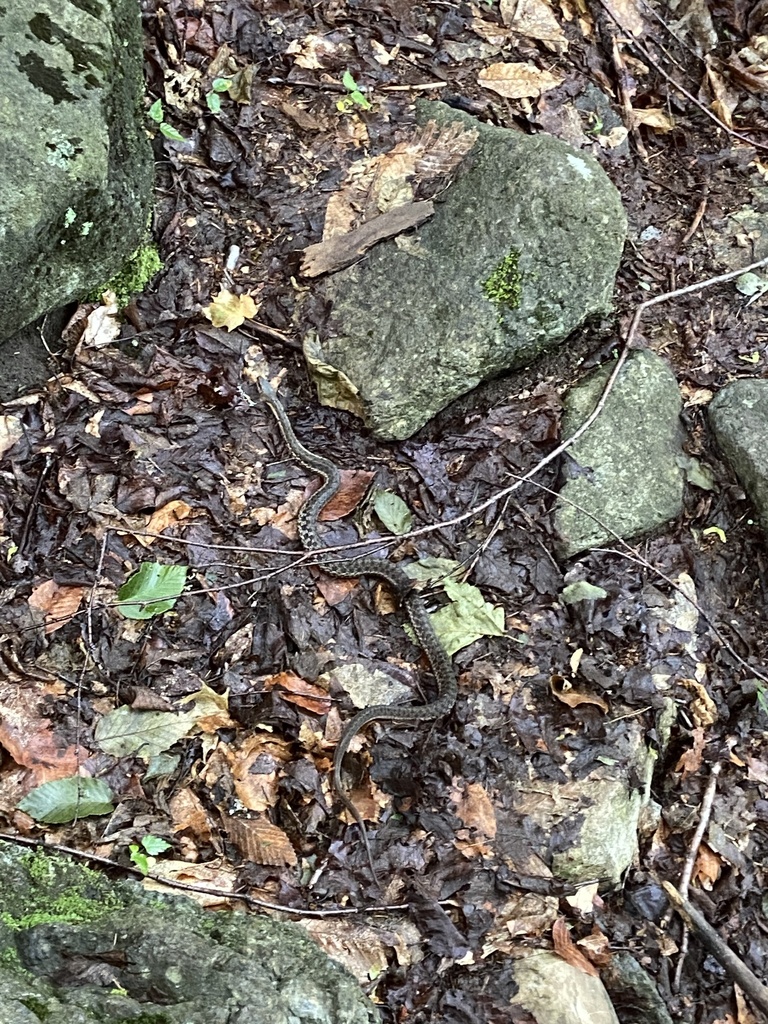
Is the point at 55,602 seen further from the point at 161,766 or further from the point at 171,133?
the point at 171,133

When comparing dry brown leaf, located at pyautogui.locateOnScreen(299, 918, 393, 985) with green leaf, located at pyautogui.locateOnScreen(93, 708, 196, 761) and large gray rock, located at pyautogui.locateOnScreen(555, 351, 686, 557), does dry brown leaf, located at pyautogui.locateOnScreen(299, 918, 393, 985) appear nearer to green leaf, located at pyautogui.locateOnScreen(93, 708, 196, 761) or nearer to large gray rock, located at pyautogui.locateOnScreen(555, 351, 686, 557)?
green leaf, located at pyautogui.locateOnScreen(93, 708, 196, 761)

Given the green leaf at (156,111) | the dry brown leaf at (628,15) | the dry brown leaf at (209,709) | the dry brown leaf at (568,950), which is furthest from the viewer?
the dry brown leaf at (628,15)

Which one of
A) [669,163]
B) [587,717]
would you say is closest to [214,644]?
[587,717]

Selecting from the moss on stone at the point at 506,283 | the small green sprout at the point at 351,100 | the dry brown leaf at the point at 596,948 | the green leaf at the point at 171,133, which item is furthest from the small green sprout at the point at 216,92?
the dry brown leaf at the point at 596,948

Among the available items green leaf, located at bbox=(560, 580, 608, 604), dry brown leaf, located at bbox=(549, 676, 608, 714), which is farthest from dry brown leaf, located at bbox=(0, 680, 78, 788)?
green leaf, located at bbox=(560, 580, 608, 604)

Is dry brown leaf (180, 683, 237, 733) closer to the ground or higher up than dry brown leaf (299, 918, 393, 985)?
higher up

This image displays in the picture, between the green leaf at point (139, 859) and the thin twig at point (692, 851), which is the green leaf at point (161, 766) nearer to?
the green leaf at point (139, 859)
